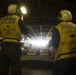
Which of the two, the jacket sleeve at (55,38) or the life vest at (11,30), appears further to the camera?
the life vest at (11,30)

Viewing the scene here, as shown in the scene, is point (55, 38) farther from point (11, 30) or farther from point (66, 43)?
point (11, 30)

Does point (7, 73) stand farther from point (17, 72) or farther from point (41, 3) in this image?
point (41, 3)

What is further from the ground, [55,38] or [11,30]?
[11,30]

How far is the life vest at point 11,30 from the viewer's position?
3.67 meters

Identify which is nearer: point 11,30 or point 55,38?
point 55,38

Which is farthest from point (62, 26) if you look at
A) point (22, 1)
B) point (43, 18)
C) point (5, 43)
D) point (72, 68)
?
point (43, 18)

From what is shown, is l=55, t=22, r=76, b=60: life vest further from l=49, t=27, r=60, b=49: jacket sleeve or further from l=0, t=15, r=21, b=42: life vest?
l=0, t=15, r=21, b=42: life vest

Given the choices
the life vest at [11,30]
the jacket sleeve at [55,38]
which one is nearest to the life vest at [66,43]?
the jacket sleeve at [55,38]

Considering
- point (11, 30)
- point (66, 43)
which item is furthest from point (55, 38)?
point (11, 30)

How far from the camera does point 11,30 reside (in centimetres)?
369

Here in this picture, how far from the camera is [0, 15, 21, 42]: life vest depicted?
3666mm

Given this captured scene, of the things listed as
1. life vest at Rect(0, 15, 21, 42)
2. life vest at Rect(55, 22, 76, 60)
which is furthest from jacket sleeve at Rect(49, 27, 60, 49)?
life vest at Rect(0, 15, 21, 42)

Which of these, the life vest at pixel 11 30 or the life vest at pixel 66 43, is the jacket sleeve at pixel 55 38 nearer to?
the life vest at pixel 66 43

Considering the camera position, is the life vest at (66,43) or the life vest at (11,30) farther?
the life vest at (11,30)
